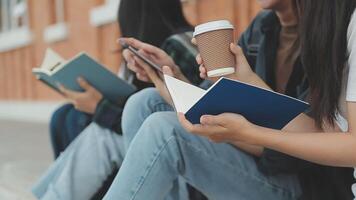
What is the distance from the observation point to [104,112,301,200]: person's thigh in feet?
5.97

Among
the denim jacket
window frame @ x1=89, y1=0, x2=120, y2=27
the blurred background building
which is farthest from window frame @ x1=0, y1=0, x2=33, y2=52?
the denim jacket

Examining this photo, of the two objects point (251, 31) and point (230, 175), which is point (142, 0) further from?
point (230, 175)

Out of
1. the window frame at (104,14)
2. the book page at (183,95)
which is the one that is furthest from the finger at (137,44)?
the window frame at (104,14)

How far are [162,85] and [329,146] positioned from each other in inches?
32.2

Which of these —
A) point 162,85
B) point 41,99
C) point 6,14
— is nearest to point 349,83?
point 162,85

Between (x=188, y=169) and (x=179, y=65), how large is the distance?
78 centimetres

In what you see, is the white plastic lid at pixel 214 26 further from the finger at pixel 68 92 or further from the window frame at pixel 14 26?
the window frame at pixel 14 26

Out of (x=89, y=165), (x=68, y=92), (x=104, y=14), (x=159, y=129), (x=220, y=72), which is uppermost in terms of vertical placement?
(x=220, y=72)

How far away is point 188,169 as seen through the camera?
1.84 metres

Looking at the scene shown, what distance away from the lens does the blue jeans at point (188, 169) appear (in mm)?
1819

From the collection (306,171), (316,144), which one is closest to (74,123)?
(306,171)

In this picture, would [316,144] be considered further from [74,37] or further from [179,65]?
[74,37]

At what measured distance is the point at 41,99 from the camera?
34.0 ft

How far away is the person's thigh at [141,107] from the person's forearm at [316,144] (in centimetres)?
67
